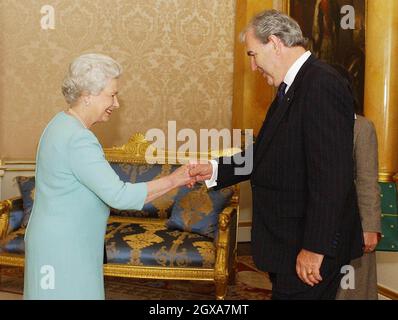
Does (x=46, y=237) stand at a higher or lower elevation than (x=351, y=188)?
lower

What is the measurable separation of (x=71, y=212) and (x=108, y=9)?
4.11m

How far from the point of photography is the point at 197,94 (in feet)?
20.2

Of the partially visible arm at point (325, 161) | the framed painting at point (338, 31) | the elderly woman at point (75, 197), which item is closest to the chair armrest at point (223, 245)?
the framed painting at point (338, 31)

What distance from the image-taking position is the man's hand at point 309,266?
2051mm

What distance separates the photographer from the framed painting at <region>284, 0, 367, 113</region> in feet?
14.8

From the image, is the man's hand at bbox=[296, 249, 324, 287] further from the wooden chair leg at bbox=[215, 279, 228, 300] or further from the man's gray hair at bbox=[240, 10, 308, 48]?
the wooden chair leg at bbox=[215, 279, 228, 300]

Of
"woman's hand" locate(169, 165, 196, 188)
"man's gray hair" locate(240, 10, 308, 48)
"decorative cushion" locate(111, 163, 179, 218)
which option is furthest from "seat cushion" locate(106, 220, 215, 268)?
"man's gray hair" locate(240, 10, 308, 48)

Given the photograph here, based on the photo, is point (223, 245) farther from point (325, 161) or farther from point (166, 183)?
point (325, 161)

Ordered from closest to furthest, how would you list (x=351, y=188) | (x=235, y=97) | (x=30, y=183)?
(x=351, y=188) → (x=30, y=183) → (x=235, y=97)

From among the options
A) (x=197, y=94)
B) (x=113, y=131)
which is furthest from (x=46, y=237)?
(x=197, y=94)

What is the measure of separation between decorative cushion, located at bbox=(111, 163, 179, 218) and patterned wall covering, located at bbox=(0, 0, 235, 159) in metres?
0.94

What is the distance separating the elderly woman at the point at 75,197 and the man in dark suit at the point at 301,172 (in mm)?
573

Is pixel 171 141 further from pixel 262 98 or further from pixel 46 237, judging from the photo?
pixel 46 237

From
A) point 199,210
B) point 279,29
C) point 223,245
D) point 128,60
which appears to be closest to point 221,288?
point 223,245
